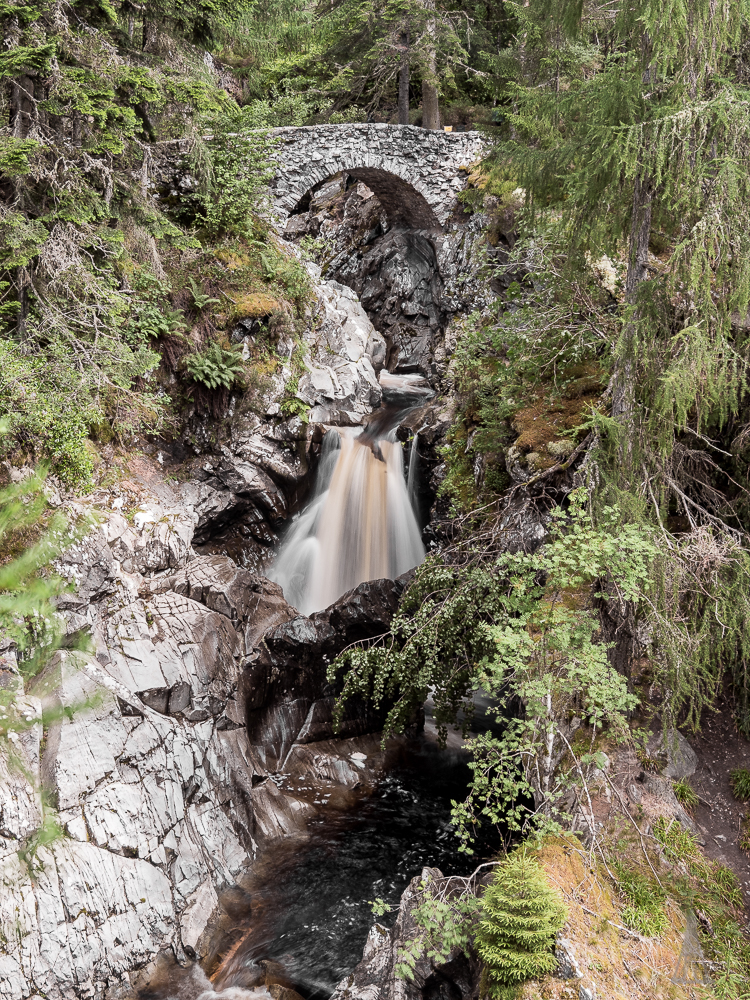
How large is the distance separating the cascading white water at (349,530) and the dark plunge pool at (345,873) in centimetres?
343

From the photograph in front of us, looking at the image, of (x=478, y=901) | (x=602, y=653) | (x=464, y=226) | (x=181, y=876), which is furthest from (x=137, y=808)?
(x=464, y=226)

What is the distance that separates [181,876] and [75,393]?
6.01 meters

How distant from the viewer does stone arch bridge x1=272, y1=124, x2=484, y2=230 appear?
15430mm

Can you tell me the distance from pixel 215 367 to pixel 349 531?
373 centimetres

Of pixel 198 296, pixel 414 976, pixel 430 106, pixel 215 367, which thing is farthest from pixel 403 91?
pixel 414 976

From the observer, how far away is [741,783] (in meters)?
6.12

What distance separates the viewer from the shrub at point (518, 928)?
427cm

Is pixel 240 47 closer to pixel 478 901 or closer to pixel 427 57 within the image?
pixel 427 57

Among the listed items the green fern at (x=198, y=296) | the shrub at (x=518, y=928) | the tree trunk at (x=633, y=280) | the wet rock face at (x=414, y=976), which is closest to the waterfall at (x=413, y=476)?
the green fern at (x=198, y=296)

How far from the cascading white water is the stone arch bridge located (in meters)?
7.24

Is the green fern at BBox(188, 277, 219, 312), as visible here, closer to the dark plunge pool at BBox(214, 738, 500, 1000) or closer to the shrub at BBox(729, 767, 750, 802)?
the dark plunge pool at BBox(214, 738, 500, 1000)

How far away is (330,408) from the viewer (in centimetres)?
1298

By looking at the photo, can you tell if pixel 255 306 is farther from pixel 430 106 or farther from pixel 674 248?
pixel 430 106

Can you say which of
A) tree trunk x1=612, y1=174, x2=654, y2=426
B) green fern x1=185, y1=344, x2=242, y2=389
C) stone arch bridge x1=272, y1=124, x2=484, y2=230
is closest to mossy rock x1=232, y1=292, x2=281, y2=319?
green fern x1=185, y1=344, x2=242, y2=389
